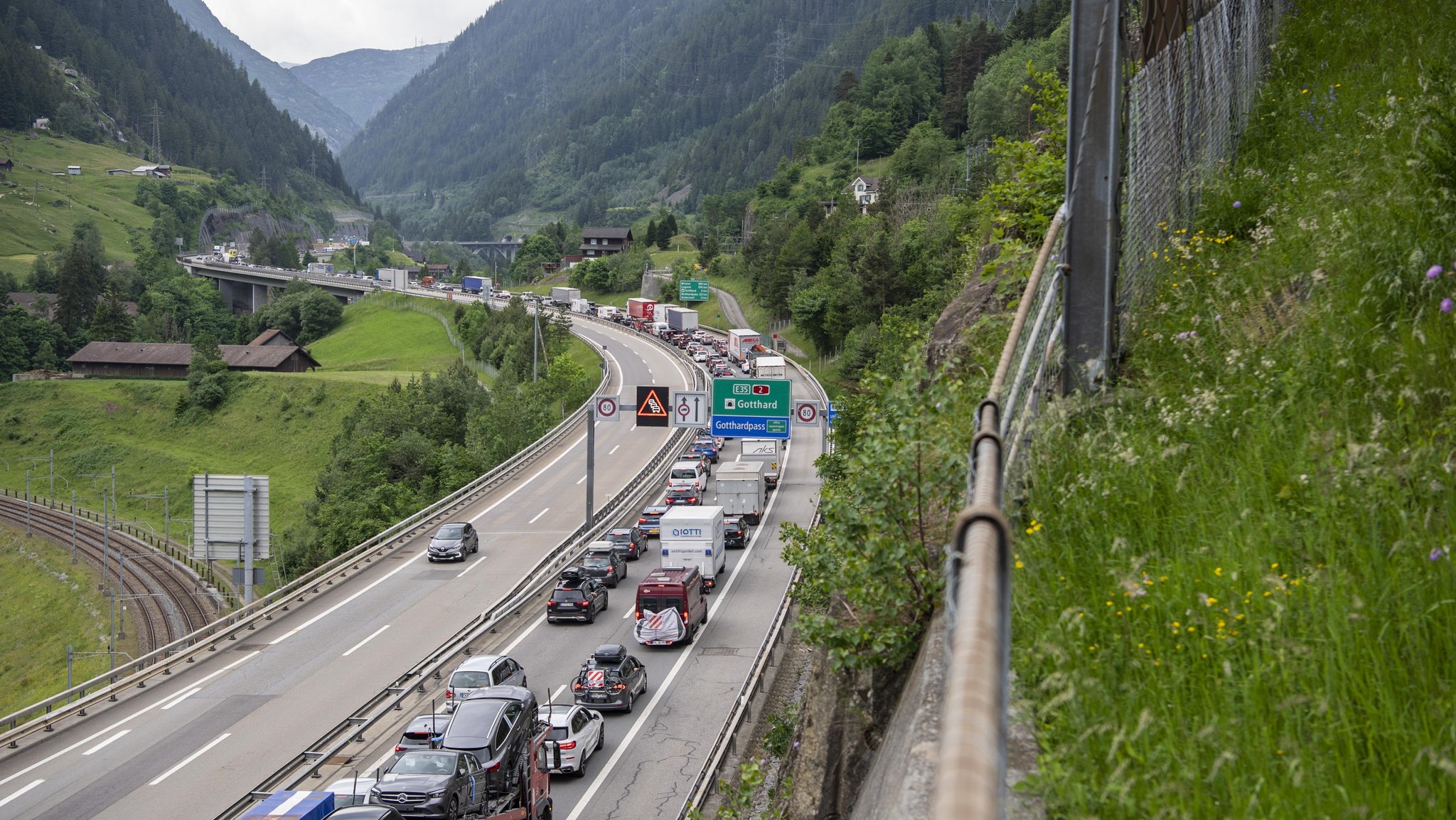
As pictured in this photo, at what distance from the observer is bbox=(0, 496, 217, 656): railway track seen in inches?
2217

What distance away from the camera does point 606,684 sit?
92.9ft

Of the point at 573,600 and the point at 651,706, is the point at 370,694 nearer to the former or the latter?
the point at 651,706

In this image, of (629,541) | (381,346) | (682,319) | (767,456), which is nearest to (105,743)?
(629,541)

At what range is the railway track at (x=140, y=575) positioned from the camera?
5631 centimetres

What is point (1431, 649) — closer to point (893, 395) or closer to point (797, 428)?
point (893, 395)

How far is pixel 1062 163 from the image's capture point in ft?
44.0

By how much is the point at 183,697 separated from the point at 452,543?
15.6m

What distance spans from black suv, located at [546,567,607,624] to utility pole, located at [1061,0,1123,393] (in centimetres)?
3043

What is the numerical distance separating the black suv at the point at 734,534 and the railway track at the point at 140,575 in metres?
27.7

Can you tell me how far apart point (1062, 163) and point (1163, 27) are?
3.13 meters

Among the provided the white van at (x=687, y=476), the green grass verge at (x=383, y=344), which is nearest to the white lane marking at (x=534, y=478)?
the white van at (x=687, y=476)

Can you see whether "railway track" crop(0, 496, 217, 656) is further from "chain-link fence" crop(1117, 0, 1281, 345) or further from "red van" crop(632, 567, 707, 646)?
"chain-link fence" crop(1117, 0, 1281, 345)

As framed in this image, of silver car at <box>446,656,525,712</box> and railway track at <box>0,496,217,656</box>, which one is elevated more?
silver car at <box>446,656,525,712</box>

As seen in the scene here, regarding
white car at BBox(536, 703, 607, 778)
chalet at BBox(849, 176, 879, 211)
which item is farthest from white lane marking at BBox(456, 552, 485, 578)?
chalet at BBox(849, 176, 879, 211)
